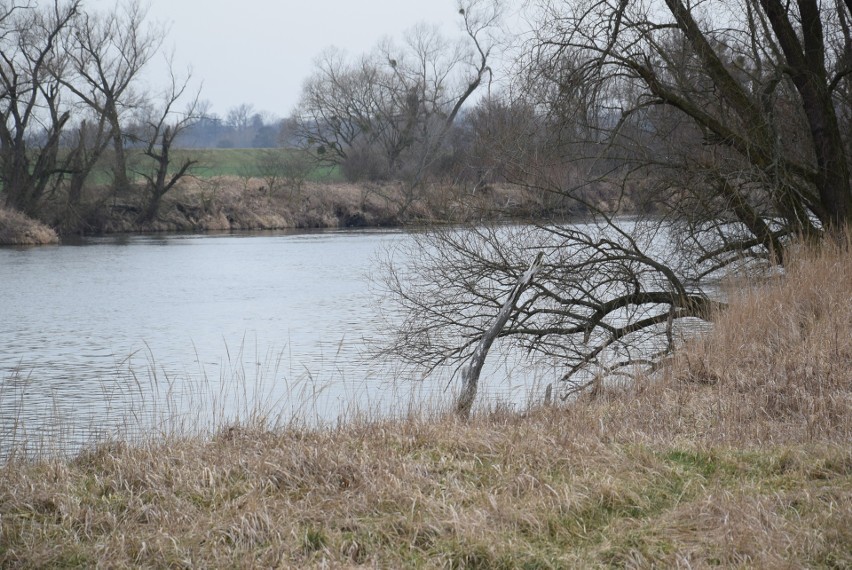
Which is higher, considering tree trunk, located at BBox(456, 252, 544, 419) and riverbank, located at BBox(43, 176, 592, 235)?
riverbank, located at BBox(43, 176, 592, 235)

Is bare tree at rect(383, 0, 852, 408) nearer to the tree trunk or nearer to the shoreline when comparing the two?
the tree trunk

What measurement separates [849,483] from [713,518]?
87 centimetres

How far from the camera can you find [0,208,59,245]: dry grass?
40344 millimetres

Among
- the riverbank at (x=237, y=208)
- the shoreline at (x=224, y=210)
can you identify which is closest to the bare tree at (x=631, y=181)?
the shoreline at (x=224, y=210)

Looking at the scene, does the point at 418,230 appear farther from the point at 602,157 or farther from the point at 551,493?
the point at 551,493

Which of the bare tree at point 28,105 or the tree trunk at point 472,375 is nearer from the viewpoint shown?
the tree trunk at point 472,375

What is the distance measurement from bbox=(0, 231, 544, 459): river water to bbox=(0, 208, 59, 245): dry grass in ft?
14.6

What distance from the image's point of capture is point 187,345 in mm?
15945

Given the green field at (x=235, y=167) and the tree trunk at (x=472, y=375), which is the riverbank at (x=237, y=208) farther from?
the tree trunk at (x=472, y=375)

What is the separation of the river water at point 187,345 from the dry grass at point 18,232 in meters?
4.44

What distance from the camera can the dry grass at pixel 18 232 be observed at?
4034cm

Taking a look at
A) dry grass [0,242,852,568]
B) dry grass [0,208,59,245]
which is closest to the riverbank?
dry grass [0,208,59,245]

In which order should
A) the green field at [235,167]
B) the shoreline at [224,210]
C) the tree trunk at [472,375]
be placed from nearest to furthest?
the tree trunk at [472,375]
the shoreline at [224,210]
the green field at [235,167]

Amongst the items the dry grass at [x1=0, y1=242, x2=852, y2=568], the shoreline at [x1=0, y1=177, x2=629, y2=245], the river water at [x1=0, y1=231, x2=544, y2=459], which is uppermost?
the shoreline at [x1=0, y1=177, x2=629, y2=245]
